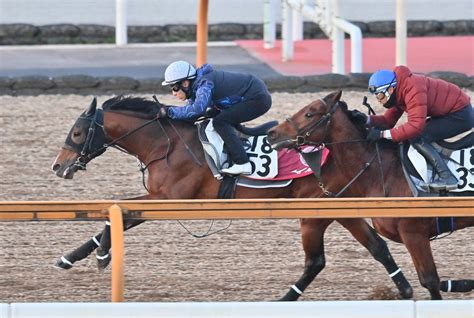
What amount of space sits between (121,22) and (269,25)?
7.25 feet

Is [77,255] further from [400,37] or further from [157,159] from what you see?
[400,37]

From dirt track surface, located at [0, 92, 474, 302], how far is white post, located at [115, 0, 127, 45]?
7.25 metres

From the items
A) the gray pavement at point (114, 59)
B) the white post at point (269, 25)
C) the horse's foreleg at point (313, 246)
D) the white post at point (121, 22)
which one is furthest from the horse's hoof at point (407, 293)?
the white post at point (121, 22)

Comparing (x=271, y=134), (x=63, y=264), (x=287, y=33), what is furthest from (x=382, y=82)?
(x=287, y=33)

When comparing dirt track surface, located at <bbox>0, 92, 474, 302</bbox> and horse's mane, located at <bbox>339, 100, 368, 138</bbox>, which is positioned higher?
horse's mane, located at <bbox>339, 100, 368, 138</bbox>

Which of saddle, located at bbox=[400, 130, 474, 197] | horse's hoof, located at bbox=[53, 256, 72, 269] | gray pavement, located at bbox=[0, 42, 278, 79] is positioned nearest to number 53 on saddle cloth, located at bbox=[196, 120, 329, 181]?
saddle, located at bbox=[400, 130, 474, 197]

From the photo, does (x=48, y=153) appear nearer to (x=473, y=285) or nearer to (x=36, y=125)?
(x=36, y=125)

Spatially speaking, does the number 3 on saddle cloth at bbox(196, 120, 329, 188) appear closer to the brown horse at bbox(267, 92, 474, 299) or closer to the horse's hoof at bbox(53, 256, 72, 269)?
the brown horse at bbox(267, 92, 474, 299)

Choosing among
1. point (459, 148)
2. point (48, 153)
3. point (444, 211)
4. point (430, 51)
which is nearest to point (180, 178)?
point (459, 148)

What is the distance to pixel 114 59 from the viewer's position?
18344 millimetres

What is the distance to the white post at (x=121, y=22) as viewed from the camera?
61.7ft

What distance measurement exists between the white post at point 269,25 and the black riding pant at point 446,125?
10.3 m

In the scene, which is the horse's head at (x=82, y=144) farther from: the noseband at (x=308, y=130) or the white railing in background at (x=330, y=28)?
the white railing in background at (x=330, y=28)

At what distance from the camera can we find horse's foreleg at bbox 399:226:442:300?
790cm
